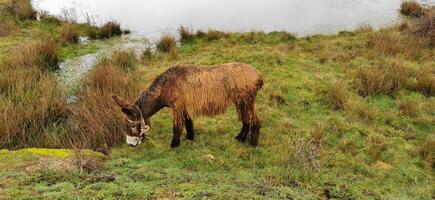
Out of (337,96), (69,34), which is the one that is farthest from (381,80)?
(69,34)

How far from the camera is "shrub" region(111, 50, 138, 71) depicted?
10.8m

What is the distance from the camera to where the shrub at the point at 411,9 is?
51.7ft

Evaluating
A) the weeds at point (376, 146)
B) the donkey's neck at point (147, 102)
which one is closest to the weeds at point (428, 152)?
the weeds at point (376, 146)

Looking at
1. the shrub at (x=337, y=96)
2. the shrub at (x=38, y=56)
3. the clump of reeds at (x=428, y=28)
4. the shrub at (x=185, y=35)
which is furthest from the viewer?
the shrub at (x=185, y=35)

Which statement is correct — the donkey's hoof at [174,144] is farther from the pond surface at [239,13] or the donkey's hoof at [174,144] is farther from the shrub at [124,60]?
the pond surface at [239,13]

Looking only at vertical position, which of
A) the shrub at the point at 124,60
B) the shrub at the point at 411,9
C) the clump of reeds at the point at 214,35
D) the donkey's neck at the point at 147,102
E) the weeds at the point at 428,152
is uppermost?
the shrub at the point at 411,9

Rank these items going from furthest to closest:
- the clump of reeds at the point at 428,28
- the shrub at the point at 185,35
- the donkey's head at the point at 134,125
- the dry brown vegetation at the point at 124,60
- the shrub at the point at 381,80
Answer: the shrub at the point at 185,35
the clump of reeds at the point at 428,28
the dry brown vegetation at the point at 124,60
the shrub at the point at 381,80
the donkey's head at the point at 134,125

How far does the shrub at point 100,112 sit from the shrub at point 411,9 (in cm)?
1168

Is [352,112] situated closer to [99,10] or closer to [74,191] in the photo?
[74,191]

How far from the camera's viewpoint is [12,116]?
711 cm

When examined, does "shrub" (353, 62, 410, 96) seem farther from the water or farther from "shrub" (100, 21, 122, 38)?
"shrub" (100, 21, 122, 38)

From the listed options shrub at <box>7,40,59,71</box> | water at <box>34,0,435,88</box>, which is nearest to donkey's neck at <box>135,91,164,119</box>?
shrub at <box>7,40,59,71</box>

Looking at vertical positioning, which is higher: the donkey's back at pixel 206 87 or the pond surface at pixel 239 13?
the pond surface at pixel 239 13

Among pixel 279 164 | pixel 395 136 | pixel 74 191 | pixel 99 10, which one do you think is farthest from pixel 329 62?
pixel 99 10
